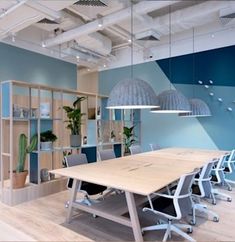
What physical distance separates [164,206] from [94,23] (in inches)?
139

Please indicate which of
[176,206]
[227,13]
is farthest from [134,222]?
[227,13]

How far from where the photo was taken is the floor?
9.43ft

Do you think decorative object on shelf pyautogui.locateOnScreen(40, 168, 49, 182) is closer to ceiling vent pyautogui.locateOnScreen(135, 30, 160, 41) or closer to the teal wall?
the teal wall

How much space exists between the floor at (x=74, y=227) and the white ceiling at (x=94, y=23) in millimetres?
2643

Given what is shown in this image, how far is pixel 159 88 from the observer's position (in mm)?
6730

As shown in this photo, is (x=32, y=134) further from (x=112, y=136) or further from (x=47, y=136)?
(x=112, y=136)

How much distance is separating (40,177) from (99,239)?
2.08m

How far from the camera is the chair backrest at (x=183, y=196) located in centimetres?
250

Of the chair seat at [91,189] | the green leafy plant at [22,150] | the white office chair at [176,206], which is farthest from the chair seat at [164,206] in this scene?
the green leafy plant at [22,150]

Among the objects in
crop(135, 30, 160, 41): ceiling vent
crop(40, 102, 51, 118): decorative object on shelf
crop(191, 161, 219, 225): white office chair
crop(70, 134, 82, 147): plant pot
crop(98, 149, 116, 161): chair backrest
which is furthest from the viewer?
crop(135, 30, 160, 41): ceiling vent

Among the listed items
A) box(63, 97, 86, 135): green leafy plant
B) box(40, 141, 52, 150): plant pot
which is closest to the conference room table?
box(40, 141, 52, 150): plant pot

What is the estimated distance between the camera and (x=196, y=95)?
6105 mm

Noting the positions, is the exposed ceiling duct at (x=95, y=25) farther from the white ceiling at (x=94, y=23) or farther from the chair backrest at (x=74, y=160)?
the chair backrest at (x=74, y=160)

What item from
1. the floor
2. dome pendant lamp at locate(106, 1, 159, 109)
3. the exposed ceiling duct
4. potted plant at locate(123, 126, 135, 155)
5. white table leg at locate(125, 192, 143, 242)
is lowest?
the floor
